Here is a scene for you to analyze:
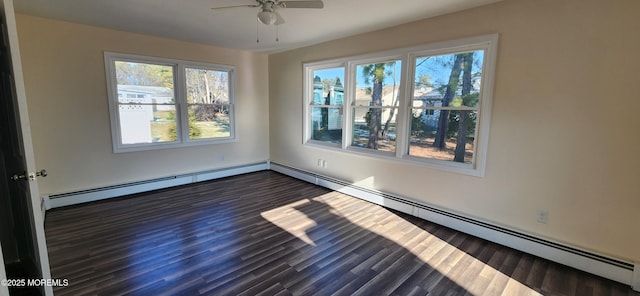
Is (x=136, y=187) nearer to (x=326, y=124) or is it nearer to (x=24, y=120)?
(x=24, y=120)

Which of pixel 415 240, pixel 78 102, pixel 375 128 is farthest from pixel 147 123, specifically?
pixel 415 240

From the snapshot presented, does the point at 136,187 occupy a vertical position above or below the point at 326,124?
below

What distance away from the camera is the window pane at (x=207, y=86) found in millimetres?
4734

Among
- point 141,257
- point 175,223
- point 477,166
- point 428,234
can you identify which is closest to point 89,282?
point 141,257

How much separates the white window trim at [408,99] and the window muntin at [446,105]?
6 cm

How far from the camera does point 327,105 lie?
4.73 m

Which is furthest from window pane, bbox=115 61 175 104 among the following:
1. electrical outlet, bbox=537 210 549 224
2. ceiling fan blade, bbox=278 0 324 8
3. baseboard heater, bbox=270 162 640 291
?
Answer: electrical outlet, bbox=537 210 549 224

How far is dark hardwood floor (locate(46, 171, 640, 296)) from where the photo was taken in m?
2.19

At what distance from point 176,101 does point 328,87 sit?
2499 millimetres

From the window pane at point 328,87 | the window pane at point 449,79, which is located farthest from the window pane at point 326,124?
the window pane at point 449,79

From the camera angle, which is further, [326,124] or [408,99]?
[326,124]

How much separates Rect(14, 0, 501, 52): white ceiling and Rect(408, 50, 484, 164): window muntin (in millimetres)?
545

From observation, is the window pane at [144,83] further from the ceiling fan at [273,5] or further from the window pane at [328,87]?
the ceiling fan at [273,5]

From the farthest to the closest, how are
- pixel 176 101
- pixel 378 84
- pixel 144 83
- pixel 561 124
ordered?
1. pixel 176 101
2. pixel 144 83
3. pixel 378 84
4. pixel 561 124
